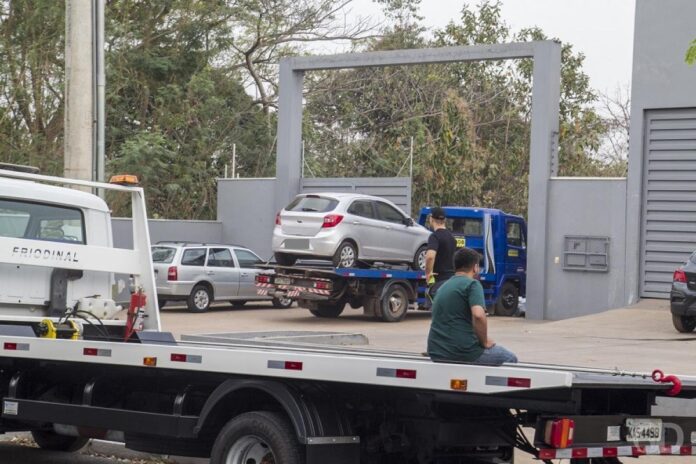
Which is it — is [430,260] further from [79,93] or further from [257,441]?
[257,441]

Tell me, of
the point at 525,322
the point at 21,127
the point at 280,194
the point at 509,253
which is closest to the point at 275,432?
the point at 525,322

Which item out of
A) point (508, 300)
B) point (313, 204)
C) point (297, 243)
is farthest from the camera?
point (508, 300)

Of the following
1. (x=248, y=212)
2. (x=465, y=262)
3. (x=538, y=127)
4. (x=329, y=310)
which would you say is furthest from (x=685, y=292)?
(x=248, y=212)

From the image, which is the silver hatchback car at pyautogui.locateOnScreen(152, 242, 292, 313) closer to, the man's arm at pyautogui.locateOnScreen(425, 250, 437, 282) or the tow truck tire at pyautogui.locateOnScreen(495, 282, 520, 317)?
the tow truck tire at pyautogui.locateOnScreen(495, 282, 520, 317)

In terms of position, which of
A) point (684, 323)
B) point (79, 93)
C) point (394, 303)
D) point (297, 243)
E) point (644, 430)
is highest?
→ point (79, 93)

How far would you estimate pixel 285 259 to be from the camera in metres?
Answer: 24.0

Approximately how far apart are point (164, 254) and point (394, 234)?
5339mm

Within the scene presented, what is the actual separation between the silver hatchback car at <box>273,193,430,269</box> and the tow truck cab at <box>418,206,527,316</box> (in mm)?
2193

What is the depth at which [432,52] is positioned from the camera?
27.5 meters

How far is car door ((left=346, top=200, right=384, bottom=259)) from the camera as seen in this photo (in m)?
23.6

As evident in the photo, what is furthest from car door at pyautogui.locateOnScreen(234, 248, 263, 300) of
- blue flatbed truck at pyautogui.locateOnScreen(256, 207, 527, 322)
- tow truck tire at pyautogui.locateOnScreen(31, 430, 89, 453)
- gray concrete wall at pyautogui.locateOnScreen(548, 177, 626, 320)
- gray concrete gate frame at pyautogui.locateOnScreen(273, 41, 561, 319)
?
tow truck tire at pyautogui.locateOnScreen(31, 430, 89, 453)

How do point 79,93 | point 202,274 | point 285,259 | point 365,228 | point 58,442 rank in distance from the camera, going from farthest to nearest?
point 202,274, point 285,259, point 365,228, point 79,93, point 58,442

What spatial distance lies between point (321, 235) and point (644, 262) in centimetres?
690

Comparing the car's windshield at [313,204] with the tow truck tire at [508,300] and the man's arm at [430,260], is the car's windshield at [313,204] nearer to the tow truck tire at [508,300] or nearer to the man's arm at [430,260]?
the tow truck tire at [508,300]
